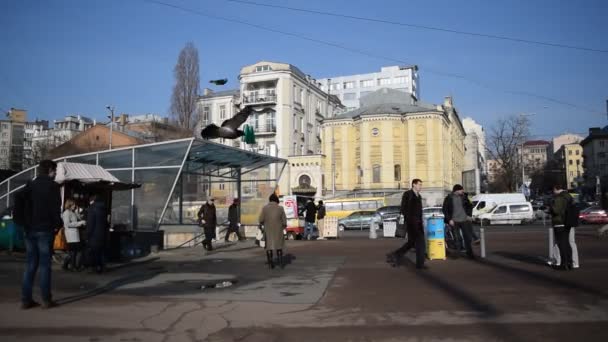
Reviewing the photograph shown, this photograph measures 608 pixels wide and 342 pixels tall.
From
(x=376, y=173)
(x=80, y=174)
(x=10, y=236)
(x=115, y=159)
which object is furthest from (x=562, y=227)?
(x=376, y=173)

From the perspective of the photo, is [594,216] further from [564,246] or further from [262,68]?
[262,68]

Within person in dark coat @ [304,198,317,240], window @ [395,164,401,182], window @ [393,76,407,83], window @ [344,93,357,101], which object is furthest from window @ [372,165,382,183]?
window @ [344,93,357,101]

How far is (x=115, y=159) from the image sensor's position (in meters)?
19.0

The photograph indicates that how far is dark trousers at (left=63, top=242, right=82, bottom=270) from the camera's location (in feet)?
39.2

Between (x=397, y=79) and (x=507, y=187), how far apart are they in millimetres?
44465

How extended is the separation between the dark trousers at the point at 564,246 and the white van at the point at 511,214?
28.8 meters

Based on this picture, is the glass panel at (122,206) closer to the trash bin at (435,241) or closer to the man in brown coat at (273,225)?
the man in brown coat at (273,225)

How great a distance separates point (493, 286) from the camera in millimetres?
8852

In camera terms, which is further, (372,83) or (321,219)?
(372,83)

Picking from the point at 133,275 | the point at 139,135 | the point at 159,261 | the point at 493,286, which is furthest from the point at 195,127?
the point at 493,286

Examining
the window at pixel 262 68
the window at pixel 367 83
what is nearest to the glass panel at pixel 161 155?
the window at pixel 262 68

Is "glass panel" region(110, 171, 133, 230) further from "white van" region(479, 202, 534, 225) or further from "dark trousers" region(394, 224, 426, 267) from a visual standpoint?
"white van" region(479, 202, 534, 225)

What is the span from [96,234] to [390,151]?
171 ft

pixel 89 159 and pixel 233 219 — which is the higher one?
pixel 89 159
